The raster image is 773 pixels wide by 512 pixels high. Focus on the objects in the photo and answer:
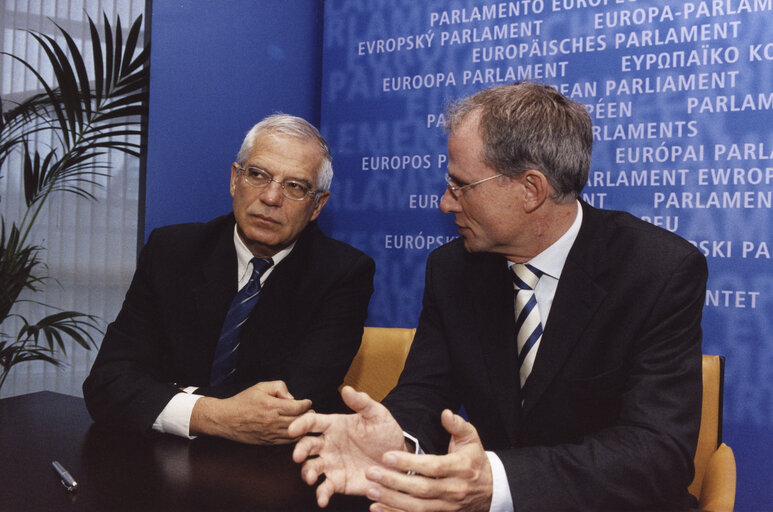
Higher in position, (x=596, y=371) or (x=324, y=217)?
(x=324, y=217)

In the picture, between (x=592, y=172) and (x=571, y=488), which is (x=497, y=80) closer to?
(x=592, y=172)

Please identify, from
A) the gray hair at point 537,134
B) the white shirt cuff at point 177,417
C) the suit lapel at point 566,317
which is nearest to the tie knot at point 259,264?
the white shirt cuff at point 177,417

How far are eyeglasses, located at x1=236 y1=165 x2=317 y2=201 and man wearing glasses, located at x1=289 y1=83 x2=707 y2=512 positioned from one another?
0.52 meters

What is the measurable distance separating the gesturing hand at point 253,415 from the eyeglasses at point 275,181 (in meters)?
0.75

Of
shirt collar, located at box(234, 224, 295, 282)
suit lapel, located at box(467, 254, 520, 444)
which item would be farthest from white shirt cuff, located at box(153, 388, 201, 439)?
suit lapel, located at box(467, 254, 520, 444)

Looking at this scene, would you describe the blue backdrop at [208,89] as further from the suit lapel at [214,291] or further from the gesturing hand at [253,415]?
the gesturing hand at [253,415]

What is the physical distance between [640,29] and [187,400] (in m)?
2.42

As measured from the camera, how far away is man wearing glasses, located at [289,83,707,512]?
1157 millimetres

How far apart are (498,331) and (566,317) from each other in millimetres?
184

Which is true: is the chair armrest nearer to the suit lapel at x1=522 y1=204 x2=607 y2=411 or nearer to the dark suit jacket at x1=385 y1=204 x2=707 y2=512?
the dark suit jacket at x1=385 y1=204 x2=707 y2=512

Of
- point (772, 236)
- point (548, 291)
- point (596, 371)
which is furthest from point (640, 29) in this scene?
point (596, 371)

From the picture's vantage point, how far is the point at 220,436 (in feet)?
4.90

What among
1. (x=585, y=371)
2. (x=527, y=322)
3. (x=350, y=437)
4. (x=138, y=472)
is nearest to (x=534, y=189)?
(x=527, y=322)

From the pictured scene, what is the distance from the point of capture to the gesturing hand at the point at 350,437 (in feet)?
3.89
